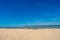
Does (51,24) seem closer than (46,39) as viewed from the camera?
No

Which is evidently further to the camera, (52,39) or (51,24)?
(51,24)

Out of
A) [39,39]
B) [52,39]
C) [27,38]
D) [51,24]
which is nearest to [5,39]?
[27,38]

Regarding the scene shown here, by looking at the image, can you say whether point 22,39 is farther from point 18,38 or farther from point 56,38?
point 56,38

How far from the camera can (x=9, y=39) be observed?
443 cm

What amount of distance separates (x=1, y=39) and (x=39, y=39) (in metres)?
1.31

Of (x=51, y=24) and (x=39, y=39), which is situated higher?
(x=51, y=24)

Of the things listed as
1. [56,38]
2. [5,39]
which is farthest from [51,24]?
[5,39]

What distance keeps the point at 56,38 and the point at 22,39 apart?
3.87ft

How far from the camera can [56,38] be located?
174 inches

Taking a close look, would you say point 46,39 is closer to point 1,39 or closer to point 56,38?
point 56,38

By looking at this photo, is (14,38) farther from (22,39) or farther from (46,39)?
(46,39)

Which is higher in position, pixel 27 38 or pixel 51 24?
pixel 51 24

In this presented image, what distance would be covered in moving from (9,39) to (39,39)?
1.04m

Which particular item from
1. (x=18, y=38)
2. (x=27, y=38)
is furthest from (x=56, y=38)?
(x=18, y=38)
